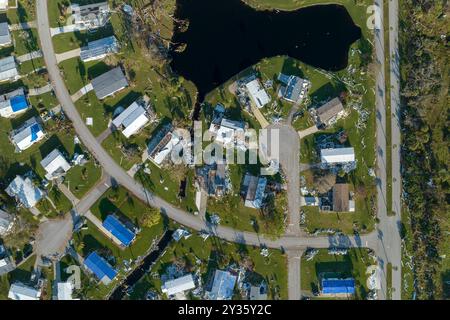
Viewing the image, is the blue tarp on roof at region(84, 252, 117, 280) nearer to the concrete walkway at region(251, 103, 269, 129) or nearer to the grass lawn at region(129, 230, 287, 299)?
the grass lawn at region(129, 230, 287, 299)

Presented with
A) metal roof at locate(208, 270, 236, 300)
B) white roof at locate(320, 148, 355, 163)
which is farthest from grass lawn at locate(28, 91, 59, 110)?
white roof at locate(320, 148, 355, 163)

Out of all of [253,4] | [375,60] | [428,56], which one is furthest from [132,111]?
[428,56]

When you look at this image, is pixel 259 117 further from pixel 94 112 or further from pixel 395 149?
pixel 94 112

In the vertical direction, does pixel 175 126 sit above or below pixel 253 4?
below

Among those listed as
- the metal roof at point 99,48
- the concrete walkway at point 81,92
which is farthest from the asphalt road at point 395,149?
the concrete walkway at point 81,92
